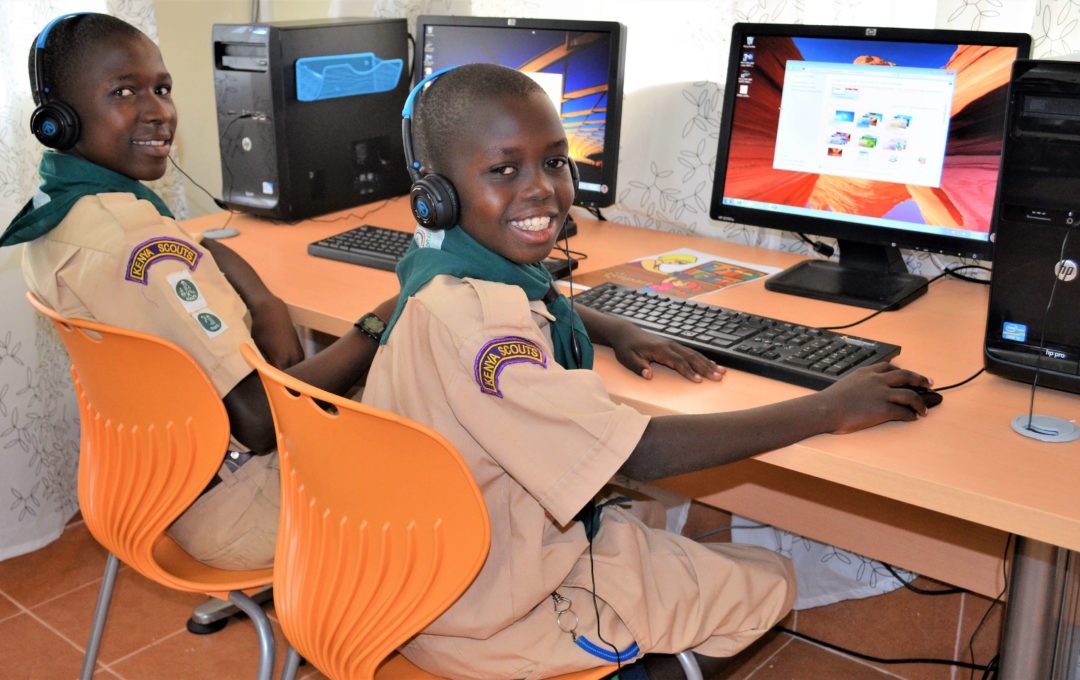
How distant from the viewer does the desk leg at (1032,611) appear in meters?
1.29

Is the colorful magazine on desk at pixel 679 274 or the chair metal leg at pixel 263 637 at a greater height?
the colorful magazine on desk at pixel 679 274

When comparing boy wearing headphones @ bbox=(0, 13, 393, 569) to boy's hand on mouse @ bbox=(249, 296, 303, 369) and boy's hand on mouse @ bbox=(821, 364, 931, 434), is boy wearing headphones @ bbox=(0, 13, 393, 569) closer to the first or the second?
boy's hand on mouse @ bbox=(249, 296, 303, 369)

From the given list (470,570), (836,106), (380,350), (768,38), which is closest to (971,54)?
(836,106)

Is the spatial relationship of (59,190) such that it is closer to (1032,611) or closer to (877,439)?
(877,439)

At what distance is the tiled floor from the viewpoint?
2.02 m

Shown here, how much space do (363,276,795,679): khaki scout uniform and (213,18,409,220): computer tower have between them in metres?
1.04

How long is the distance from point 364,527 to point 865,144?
3.33 ft

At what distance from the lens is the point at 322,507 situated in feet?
3.82

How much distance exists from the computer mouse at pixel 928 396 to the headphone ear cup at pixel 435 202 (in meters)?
0.58

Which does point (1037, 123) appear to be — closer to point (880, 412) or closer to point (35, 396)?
point (880, 412)

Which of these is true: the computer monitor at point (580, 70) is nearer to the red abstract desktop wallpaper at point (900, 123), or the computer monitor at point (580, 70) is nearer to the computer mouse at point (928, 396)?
the red abstract desktop wallpaper at point (900, 123)

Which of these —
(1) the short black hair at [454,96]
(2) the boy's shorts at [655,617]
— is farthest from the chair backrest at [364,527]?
(1) the short black hair at [454,96]

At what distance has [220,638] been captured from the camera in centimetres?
212

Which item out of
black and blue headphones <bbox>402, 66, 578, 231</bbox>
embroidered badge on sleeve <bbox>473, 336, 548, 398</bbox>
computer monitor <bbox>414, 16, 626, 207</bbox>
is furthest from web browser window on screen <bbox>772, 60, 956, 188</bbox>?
embroidered badge on sleeve <bbox>473, 336, 548, 398</bbox>
